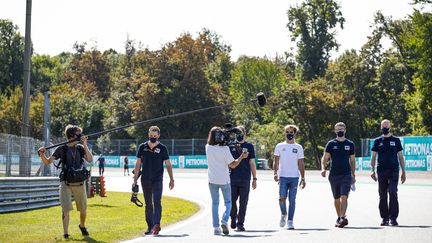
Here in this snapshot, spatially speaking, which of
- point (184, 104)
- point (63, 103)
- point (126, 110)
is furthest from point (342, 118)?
point (63, 103)

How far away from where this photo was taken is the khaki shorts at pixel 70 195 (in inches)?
550

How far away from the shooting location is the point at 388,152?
643 inches

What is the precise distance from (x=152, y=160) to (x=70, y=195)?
4.74 feet

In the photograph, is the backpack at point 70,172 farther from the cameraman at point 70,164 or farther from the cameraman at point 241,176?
the cameraman at point 241,176

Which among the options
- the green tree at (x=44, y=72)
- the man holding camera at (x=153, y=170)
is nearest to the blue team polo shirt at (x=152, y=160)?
the man holding camera at (x=153, y=170)

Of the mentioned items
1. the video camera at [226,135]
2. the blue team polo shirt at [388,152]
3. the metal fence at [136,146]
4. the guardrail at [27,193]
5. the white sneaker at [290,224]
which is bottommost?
the white sneaker at [290,224]

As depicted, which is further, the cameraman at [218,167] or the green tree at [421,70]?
the green tree at [421,70]

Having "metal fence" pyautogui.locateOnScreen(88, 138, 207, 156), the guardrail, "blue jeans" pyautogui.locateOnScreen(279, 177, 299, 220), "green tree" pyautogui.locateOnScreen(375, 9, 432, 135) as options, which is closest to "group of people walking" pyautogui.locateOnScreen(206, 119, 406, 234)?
"blue jeans" pyautogui.locateOnScreen(279, 177, 299, 220)

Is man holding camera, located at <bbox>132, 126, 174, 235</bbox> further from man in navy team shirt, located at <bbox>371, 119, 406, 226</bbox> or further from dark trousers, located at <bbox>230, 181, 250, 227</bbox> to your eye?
man in navy team shirt, located at <bbox>371, 119, 406, 226</bbox>

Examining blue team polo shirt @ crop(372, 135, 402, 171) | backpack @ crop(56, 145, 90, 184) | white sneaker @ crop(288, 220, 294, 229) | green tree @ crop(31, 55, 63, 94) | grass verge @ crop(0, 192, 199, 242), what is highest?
green tree @ crop(31, 55, 63, 94)

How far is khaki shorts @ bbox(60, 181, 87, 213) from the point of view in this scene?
45.8 feet

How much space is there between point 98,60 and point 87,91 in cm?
935

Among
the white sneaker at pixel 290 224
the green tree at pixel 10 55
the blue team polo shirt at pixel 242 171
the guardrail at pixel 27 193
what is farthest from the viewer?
the green tree at pixel 10 55

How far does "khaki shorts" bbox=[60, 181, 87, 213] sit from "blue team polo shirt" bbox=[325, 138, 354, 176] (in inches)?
172
